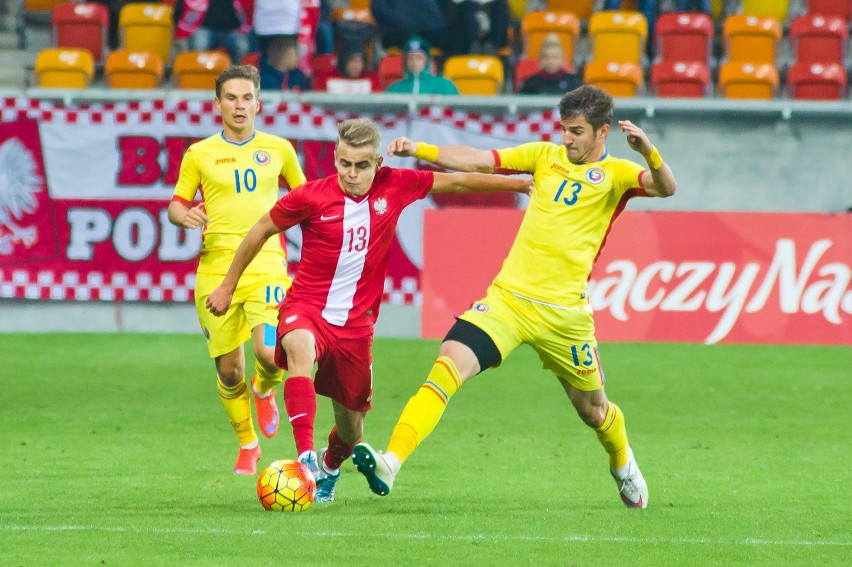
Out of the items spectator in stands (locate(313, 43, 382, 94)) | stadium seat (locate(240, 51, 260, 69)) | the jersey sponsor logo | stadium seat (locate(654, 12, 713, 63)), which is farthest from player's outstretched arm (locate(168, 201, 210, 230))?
stadium seat (locate(654, 12, 713, 63))

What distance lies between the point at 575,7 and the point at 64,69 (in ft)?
19.3

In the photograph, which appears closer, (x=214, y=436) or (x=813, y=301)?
(x=214, y=436)

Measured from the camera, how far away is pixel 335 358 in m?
6.38

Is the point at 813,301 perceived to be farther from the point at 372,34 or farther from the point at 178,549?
the point at 178,549

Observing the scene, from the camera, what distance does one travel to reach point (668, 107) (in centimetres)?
1377

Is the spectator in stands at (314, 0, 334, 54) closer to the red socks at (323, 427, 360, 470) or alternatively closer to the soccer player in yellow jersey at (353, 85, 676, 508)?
the soccer player in yellow jersey at (353, 85, 676, 508)

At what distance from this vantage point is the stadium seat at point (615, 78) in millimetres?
15125

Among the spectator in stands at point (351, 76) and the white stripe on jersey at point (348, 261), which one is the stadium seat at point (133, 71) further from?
the white stripe on jersey at point (348, 261)

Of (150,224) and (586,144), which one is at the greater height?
(586,144)

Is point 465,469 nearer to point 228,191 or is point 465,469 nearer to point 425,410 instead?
point 425,410

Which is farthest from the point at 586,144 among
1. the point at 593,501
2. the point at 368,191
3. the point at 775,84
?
the point at 775,84

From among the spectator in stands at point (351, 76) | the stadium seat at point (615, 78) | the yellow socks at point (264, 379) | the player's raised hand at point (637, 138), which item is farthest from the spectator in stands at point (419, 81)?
the player's raised hand at point (637, 138)

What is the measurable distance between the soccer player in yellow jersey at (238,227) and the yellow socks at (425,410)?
174cm

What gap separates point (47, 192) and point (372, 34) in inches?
168
